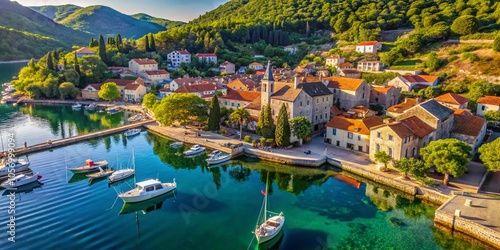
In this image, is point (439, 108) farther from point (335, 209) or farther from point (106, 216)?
point (106, 216)

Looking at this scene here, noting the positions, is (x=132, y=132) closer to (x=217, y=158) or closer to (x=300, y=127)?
(x=217, y=158)

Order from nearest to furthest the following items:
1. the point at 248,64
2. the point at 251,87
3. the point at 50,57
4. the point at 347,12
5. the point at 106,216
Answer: the point at 106,216 → the point at 251,87 → the point at 50,57 → the point at 248,64 → the point at 347,12

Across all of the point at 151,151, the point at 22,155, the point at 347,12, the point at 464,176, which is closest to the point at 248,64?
the point at 347,12

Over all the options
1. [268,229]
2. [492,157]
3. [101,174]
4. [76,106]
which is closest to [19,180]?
[101,174]

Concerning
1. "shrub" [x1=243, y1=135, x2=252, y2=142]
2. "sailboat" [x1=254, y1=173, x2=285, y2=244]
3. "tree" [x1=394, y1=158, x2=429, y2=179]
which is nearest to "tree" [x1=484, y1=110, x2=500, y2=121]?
"tree" [x1=394, y1=158, x2=429, y2=179]

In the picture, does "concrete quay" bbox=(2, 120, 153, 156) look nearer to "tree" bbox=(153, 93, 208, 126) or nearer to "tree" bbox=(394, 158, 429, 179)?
"tree" bbox=(153, 93, 208, 126)
